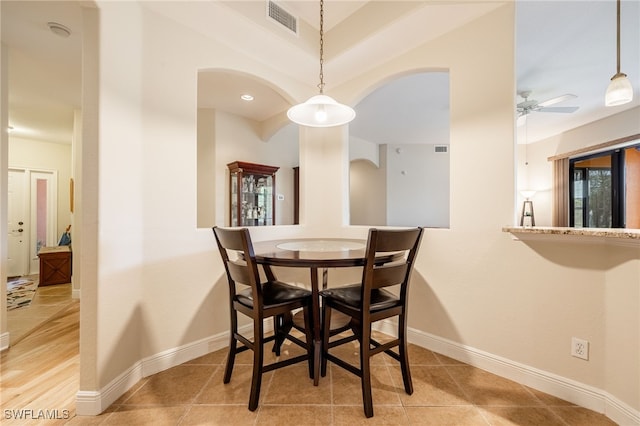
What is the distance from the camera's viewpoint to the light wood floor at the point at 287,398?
1.39 m

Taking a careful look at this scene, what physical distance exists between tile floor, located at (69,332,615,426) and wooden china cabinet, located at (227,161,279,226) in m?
2.48

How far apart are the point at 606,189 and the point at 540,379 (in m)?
4.91

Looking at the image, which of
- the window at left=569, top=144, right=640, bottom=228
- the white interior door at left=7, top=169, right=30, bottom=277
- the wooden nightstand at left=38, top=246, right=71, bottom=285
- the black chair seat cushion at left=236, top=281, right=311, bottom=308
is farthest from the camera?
the white interior door at left=7, top=169, right=30, bottom=277

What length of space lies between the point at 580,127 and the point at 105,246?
281 inches

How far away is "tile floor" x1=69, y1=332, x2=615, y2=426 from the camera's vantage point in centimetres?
138

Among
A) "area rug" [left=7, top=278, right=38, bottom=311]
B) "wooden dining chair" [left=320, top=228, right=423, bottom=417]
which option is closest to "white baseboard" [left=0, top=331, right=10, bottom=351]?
"area rug" [left=7, top=278, right=38, bottom=311]

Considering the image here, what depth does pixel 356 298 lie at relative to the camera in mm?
1575

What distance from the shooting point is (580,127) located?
4.94m

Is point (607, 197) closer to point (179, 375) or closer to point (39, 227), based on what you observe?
point (179, 375)

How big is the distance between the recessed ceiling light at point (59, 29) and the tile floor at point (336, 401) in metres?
2.58

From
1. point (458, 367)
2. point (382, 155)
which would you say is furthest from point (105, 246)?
point (382, 155)

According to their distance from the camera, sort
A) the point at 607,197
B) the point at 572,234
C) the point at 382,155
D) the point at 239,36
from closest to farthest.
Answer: the point at 572,234 → the point at 239,36 → the point at 607,197 → the point at 382,155

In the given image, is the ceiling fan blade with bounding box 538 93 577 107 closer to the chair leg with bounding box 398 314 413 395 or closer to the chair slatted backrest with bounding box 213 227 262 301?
the chair leg with bounding box 398 314 413 395

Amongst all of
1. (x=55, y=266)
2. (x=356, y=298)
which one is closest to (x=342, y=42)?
(x=356, y=298)
